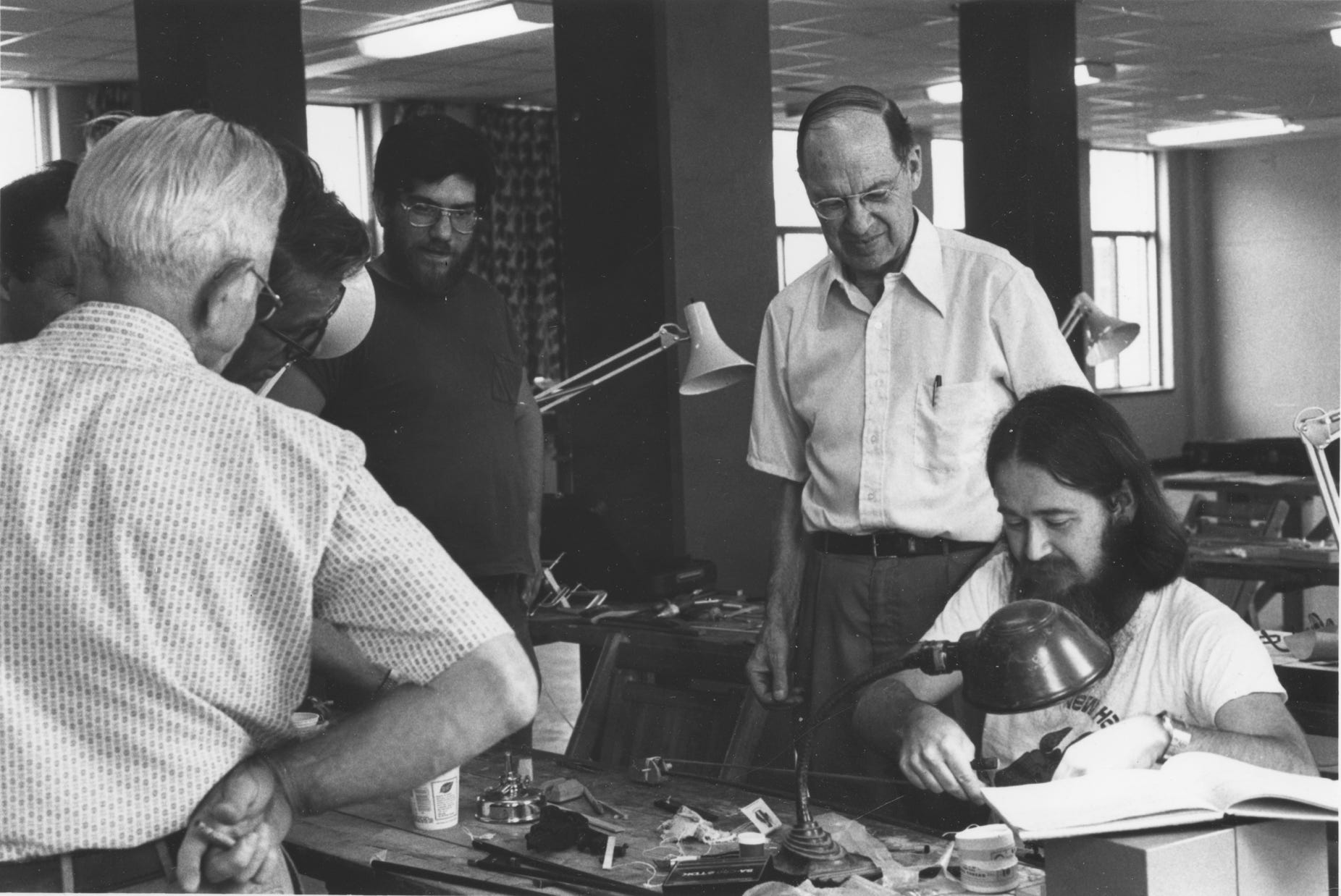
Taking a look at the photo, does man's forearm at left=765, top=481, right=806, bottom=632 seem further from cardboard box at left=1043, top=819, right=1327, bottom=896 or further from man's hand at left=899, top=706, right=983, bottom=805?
cardboard box at left=1043, top=819, right=1327, bottom=896

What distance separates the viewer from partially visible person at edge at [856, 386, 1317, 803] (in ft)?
7.12

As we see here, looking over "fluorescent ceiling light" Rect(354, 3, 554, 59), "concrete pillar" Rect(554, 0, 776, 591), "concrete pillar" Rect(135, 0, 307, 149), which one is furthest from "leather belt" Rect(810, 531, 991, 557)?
"fluorescent ceiling light" Rect(354, 3, 554, 59)

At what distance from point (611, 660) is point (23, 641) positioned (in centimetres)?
190

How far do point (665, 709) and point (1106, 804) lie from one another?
1778 mm

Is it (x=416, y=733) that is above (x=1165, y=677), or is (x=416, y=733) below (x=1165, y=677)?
above

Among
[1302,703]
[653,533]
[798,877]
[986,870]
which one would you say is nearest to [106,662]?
[798,877]

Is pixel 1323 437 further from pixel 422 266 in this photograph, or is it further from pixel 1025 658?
pixel 422 266

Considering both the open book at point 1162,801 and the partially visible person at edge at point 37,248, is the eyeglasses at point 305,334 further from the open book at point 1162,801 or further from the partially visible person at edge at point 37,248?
the open book at point 1162,801

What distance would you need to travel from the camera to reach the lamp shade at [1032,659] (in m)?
1.54

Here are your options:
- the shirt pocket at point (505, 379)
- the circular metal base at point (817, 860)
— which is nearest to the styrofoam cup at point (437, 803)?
the circular metal base at point (817, 860)

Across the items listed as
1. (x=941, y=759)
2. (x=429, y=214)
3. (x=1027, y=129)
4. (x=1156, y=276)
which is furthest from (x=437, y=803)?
(x=1156, y=276)

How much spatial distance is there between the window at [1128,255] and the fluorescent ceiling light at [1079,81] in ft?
13.4

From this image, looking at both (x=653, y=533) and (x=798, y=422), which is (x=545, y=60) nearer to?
(x=653, y=533)

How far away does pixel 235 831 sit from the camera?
1384mm
